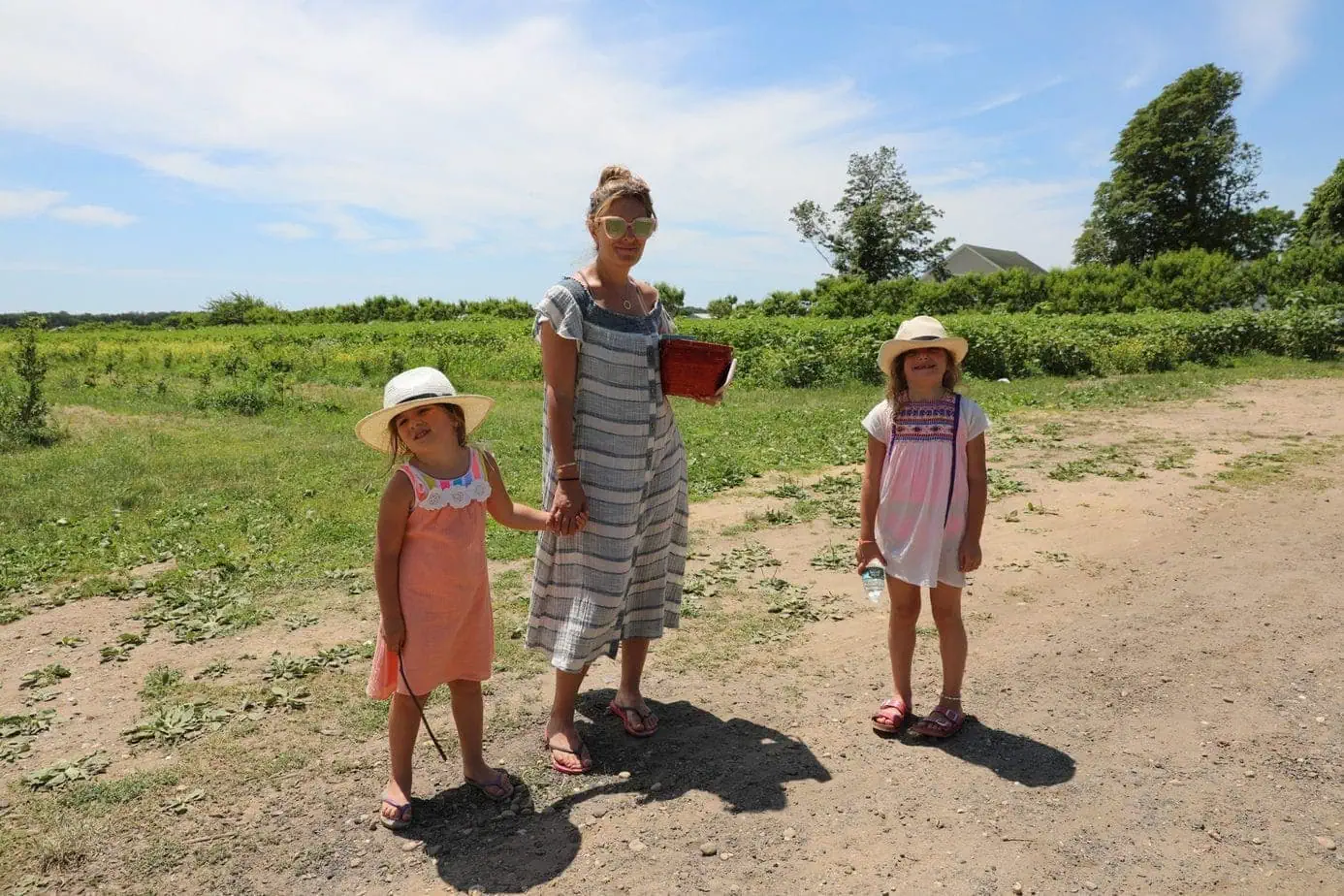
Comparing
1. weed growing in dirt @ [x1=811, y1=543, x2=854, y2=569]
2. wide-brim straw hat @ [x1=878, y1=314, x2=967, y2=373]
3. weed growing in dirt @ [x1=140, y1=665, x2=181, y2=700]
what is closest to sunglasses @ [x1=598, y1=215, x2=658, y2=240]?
wide-brim straw hat @ [x1=878, y1=314, x2=967, y2=373]

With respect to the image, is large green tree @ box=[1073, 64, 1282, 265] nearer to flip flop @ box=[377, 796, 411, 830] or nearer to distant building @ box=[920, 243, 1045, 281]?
distant building @ box=[920, 243, 1045, 281]

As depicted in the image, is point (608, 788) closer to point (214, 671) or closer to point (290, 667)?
point (290, 667)

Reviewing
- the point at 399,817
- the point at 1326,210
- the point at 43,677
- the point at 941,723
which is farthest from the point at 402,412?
the point at 1326,210

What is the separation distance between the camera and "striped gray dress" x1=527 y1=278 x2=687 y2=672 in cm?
308

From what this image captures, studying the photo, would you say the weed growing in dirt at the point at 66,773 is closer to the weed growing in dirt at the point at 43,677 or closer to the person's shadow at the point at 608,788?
the weed growing in dirt at the point at 43,677

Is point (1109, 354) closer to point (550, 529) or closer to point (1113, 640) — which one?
point (1113, 640)

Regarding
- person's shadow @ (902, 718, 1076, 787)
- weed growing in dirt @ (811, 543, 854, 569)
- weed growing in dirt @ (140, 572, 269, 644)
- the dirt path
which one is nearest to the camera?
the dirt path

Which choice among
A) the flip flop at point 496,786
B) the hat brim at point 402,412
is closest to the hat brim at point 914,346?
the hat brim at point 402,412

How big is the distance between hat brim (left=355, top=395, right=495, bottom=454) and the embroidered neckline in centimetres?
13

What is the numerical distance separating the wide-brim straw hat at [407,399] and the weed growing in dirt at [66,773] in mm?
1705

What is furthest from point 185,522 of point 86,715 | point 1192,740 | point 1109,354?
point 1109,354

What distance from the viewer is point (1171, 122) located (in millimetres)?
37250

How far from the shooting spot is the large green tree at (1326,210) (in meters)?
30.1

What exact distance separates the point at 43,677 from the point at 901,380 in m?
4.15
